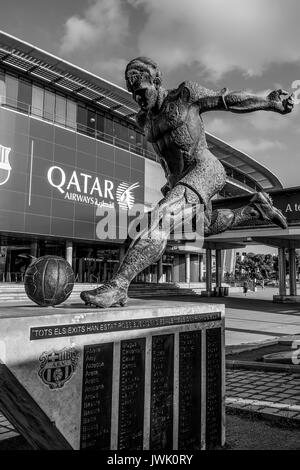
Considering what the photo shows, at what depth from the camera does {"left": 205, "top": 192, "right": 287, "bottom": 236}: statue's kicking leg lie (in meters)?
3.75

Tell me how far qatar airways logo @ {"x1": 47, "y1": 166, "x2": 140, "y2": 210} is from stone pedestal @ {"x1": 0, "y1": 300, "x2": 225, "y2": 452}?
28.5 m

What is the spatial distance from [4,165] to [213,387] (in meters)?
26.9

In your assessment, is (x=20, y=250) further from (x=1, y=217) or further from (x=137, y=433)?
(x=137, y=433)

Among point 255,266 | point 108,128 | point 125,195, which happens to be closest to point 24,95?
point 108,128

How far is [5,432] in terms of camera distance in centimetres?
405

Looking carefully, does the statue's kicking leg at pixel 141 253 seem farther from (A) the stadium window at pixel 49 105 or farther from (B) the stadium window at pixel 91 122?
(B) the stadium window at pixel 91 122

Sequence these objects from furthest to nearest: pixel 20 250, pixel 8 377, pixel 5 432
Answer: pixel 20 250 < pixel 5 432 < pixel 8 377

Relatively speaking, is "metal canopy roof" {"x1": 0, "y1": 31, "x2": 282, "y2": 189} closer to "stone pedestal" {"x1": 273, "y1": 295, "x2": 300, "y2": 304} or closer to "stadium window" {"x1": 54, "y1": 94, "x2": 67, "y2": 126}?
"stadium window" {"x1": 54, "y1": 94, "x2": 67, "y2": 126}

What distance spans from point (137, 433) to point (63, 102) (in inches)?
1319

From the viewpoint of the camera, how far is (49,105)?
32.7 metres

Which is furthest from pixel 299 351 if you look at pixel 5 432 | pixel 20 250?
pixel 20 250

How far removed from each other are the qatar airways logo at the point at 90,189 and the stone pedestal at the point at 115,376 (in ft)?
93.6

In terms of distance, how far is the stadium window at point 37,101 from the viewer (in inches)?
1245

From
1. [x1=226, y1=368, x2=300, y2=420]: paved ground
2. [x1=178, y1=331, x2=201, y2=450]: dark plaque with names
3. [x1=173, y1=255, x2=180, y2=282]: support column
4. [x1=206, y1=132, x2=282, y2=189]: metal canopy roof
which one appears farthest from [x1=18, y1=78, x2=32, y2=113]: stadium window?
[x1=178, y1=331, x2=201, y2=450]: dark plaque with names
